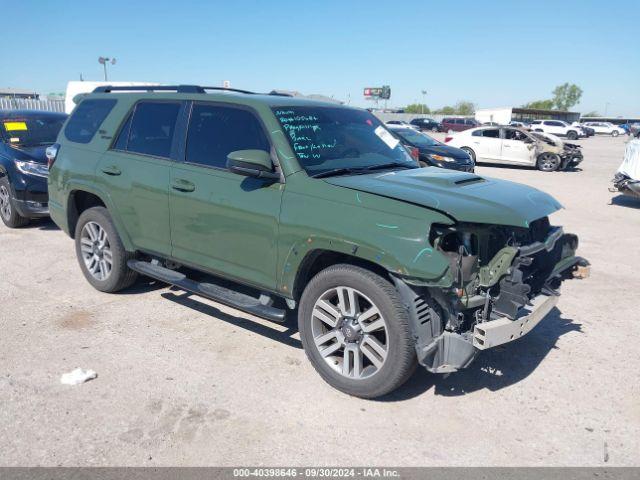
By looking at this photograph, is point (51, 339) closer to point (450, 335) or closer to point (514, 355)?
point (450, 335)

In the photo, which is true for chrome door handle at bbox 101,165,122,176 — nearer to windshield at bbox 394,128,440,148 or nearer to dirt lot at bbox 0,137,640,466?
dirt lot at bbox 0,137,640,466

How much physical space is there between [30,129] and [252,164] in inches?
264

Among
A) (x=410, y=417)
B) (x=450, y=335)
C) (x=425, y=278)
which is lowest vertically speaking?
(x=410, y=417)

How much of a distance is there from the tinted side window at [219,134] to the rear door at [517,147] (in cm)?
1706

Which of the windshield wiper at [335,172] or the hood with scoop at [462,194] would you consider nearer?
the hood with scoop at [462,194]

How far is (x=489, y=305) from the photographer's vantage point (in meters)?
3.38

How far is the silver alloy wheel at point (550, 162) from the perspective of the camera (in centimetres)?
1886

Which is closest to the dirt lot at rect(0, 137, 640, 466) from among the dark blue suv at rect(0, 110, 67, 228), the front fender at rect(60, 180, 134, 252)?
the front fender at rect(60, 180, 134, 252)

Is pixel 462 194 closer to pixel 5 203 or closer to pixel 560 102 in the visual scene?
pixel 5 203

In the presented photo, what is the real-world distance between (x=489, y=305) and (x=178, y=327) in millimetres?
2692

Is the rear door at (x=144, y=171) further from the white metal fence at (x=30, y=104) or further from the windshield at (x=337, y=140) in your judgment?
Answer: the white metal fence at (x=30, y=104)

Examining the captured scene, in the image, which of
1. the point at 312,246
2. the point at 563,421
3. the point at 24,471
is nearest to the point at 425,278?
the point at 312,246

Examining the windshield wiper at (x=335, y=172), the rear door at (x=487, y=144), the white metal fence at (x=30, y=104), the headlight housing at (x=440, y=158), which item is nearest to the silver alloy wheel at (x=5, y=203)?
the windshield wiper at (x=335, y=172)

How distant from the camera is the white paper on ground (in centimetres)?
372
